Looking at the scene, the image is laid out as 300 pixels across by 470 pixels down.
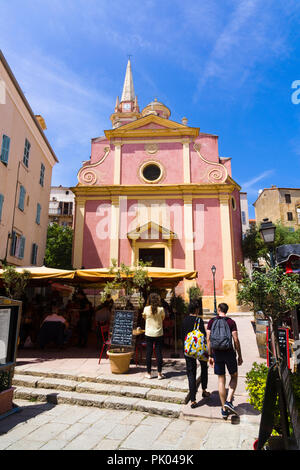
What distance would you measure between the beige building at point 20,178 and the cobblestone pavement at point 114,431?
33.3 feet

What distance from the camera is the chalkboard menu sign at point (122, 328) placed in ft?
21.4

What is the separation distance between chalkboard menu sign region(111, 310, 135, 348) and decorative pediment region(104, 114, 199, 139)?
15933 mm

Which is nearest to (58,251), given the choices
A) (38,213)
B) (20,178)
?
(38,213)

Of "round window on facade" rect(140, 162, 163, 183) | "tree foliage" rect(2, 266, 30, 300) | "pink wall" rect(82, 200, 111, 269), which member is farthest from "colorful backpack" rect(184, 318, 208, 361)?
"round window on facade" rect(140, 162, 163, 183)

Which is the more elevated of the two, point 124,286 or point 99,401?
point 124,286

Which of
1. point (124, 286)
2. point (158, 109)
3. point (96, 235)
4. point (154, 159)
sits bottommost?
point (124, 286)

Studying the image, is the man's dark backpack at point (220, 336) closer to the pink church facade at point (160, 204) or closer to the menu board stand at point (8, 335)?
the menu board stand at point (8, 335)

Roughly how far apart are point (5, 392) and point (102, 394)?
1607mm

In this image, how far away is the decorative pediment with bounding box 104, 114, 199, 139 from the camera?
65.9ft

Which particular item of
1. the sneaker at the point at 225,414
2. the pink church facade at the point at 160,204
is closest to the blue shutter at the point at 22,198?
the pink church facade at the point at 160,204

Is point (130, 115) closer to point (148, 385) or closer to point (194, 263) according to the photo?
point (194, 263)

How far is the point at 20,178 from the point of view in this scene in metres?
15.8

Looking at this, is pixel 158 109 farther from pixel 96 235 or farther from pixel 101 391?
pixel 101 391
